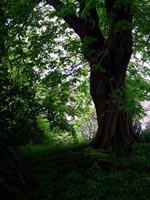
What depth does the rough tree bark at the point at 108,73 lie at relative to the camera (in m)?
5.48

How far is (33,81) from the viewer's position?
5.82m

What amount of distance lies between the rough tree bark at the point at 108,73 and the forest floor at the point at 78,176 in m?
0.43

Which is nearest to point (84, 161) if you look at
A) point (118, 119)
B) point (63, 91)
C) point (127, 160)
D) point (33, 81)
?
point (127, 160)

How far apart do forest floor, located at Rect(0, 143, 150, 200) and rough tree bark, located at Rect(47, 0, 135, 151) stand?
1.40 ft

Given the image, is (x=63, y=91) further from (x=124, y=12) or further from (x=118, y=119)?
(x=124, y=12)

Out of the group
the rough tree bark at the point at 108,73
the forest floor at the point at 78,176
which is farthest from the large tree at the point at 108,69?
the forest floor at the point at 78,176

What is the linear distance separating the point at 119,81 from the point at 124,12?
1.36 meters

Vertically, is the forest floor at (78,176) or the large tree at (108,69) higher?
the large tree at (108,69)

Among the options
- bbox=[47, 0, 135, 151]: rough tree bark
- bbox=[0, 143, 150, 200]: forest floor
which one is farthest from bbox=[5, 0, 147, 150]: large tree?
bbox=[0, 143, 150, 200]: forest floor

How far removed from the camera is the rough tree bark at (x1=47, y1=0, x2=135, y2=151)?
216 inches

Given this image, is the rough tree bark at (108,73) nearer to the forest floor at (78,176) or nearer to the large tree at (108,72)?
the large tree at (108,72)

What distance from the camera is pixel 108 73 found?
5.81 m

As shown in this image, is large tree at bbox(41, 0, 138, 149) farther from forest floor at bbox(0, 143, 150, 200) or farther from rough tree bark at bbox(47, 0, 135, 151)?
forest floor at bbox(0, 143, 150, 200)

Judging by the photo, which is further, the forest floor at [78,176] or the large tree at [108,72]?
the large tree at [108,72]
